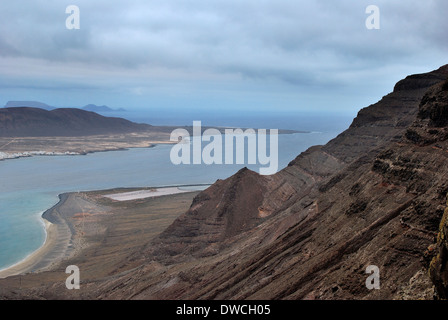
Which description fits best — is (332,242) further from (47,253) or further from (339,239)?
(47,253)

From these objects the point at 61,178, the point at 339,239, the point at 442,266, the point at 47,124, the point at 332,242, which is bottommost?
the point at 61,178

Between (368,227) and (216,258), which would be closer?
(368,227)

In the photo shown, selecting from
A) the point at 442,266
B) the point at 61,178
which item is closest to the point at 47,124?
the point at 61,178

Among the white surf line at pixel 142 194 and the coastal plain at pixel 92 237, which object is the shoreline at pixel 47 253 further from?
the white surf line at pixel 142 194

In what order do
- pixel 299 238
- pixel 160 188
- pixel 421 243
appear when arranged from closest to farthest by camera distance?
pixel 421 243
pixel 299 238
pixel 160 188

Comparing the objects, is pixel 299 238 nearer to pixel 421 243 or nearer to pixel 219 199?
pixel 421 243

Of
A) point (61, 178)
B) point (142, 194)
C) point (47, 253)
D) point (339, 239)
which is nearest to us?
point (339, 239)

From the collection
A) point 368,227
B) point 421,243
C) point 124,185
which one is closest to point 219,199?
point 368,227
